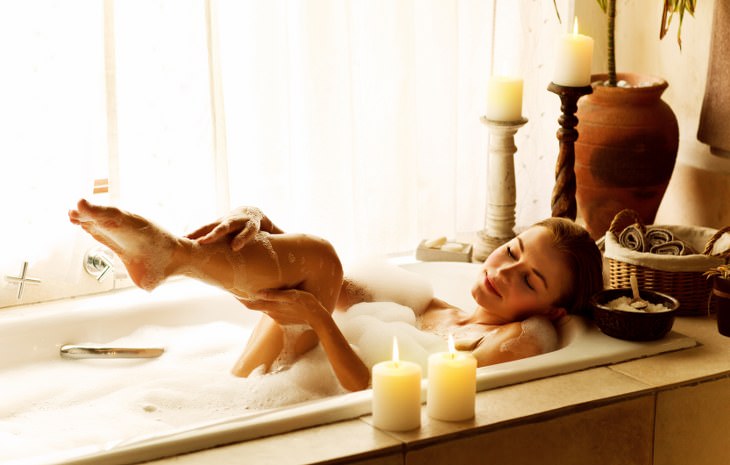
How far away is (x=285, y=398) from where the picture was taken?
2.00 m

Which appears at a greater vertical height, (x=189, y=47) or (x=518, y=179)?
(x=189, y=47)

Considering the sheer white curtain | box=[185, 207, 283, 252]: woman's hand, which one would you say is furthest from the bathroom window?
box=[185, 207, 283, 252]: woman's hand

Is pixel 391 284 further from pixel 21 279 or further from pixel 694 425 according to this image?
pixel 21 279

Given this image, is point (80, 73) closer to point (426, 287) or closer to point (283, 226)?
point (283, 226)

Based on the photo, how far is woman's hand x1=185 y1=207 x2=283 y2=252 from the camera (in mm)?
1840

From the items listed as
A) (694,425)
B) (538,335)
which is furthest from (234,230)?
(694,425)

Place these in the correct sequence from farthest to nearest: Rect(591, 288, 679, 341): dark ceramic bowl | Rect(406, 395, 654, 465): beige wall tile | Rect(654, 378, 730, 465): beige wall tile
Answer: Rect(591, 288, 679, 341): dark ceramic bowl
Rect(654, 378, 730, 465): beige wall tile
Rect(406, 395, 654, 465): beige wall tile

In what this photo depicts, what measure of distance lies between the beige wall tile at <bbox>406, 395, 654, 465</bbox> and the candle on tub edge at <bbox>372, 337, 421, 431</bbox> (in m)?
0.05

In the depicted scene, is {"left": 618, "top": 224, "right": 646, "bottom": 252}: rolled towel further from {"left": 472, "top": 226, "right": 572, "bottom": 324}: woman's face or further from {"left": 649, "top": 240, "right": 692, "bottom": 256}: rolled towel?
{"left": 472, "top": 226, "right": 572, "bottom": 324}: woman's face

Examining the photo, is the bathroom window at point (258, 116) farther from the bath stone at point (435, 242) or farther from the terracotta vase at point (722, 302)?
the terracotta vase at point (722, 302)

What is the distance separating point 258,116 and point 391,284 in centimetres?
60

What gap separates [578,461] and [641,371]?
24 cm

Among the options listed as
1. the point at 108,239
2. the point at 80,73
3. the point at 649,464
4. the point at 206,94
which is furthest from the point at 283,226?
the point at 649,464

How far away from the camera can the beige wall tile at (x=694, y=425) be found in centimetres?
195
